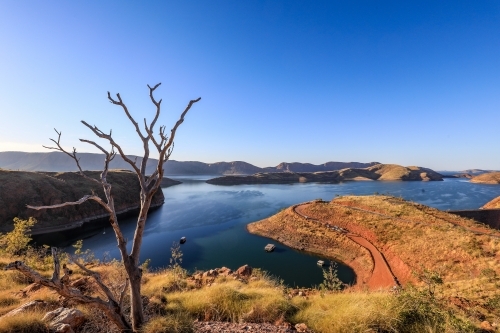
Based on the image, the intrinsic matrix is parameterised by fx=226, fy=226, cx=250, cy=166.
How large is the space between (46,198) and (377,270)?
64.5 m

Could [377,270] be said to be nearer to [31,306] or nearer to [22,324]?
[31,306]

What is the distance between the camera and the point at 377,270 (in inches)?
950

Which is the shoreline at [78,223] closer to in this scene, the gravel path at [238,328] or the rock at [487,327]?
the gravel path at [238,328]

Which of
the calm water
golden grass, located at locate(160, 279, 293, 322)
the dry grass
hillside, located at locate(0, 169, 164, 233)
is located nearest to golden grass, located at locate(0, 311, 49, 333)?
golden grass, located at locate(160, 279, 293, 322)

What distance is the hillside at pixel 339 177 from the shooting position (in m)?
149

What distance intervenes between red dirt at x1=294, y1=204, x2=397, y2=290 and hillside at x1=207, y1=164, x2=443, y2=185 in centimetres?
11472

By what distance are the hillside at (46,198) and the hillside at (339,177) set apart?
84.8m

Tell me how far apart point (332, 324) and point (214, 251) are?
28.4m

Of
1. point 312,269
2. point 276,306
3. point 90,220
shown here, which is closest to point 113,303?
point 276,306

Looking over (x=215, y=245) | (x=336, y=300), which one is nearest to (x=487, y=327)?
(x=336, y=300)

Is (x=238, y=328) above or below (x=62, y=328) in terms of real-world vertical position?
below

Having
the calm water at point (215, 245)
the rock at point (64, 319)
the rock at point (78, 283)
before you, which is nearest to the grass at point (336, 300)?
the rock at point (64, 319)

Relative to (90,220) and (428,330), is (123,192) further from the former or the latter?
(428,330)

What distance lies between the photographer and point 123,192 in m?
66.0
